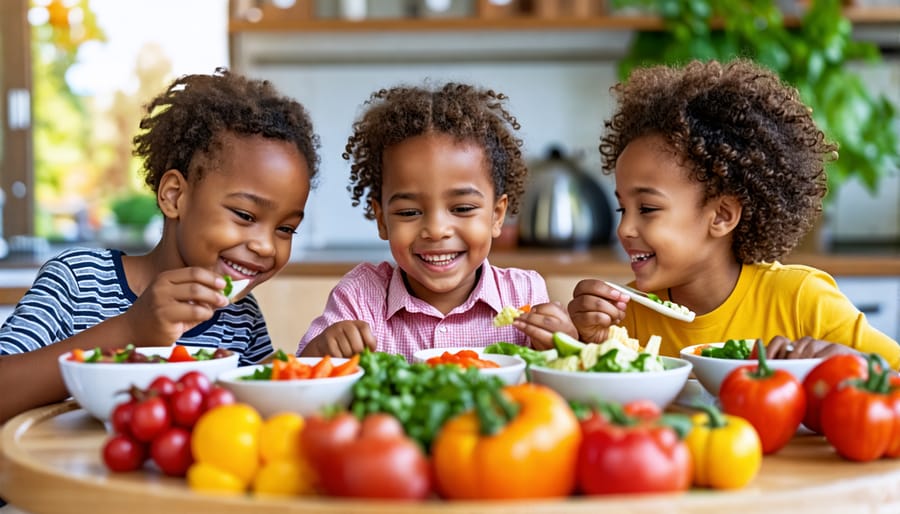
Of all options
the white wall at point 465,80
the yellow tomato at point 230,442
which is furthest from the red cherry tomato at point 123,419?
the white wall at point 465,80

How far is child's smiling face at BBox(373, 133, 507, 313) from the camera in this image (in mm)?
2053

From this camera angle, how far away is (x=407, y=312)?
2.19 metres

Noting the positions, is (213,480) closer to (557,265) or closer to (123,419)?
(123,419)

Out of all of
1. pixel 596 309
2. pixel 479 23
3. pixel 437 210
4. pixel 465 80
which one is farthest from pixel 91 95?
pixel 596 309

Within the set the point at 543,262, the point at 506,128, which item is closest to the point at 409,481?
the point at 506,128

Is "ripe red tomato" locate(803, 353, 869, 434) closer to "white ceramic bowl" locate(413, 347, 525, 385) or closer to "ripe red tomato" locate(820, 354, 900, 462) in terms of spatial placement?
"ripe red tomato" locate(820, 354, 900, 462)

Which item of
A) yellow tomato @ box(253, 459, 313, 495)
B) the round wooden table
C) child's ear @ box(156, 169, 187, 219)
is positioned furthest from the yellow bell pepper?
child's ear @ box(156, 169, 187, 219)

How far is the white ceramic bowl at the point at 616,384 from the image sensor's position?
1300 mm

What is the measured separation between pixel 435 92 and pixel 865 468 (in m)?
1.37

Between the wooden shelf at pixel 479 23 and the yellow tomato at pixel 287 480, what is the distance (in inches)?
132

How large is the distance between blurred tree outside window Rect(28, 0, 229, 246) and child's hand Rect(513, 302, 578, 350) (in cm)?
330

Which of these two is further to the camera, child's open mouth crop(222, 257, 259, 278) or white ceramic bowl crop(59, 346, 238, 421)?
child's open mouth crop(222, 257, 259, 278)

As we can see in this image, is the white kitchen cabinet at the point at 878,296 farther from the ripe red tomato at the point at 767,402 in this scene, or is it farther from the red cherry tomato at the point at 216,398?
the red cherry tomato at the point at 216,398

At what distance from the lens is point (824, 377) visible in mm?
1351
